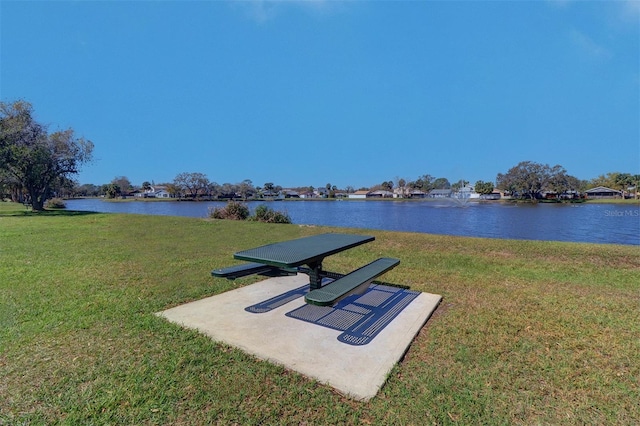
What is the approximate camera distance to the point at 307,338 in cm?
276

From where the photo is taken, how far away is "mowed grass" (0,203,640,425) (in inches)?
73.9

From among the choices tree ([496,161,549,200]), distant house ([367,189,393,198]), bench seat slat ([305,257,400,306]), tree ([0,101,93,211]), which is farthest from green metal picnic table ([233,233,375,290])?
distant house ([367,189,393,198])

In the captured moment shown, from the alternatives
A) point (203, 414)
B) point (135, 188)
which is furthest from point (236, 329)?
point (135, 188)

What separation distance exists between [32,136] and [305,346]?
2858 centimetres

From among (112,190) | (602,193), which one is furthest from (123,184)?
(602,193)

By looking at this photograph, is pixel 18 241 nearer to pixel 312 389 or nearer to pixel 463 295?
pixel 312 389

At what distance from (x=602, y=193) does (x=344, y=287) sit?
96657 mm

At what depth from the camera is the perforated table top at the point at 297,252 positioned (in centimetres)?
290

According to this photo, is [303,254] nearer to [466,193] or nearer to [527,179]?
[527,179]

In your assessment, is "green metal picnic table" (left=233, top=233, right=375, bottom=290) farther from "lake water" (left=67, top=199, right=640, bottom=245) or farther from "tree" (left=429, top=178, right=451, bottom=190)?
"tree" (left=429, top=178, right=451, bottom=190)

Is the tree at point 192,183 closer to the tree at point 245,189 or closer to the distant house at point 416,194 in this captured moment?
the tree at point 245,189

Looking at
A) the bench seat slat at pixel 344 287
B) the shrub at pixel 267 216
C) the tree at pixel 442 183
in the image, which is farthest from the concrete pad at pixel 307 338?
the tree at pixel 442 183

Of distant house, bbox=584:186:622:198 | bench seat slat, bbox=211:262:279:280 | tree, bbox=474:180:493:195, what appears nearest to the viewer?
bench seat slat, bbox=211:262:279:280

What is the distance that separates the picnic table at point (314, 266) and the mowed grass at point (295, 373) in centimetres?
70
